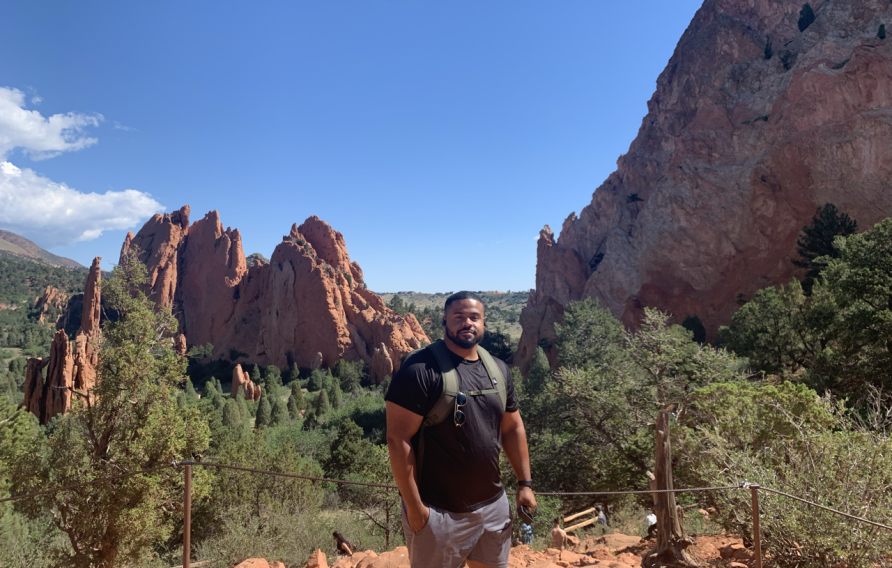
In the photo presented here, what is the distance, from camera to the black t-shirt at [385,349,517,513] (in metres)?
2.38

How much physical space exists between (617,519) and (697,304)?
106ft

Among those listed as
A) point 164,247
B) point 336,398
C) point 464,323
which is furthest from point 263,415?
point 164,247

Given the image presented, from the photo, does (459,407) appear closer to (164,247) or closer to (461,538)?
(461,538)

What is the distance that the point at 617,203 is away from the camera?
158 feet

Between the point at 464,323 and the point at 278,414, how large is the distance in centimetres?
4258

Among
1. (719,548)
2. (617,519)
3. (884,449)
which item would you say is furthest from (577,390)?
(884,449)

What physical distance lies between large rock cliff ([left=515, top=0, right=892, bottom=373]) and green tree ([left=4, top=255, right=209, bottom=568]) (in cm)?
3714

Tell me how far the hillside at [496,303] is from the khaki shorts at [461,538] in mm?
96423

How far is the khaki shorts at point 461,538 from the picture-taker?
2424mm

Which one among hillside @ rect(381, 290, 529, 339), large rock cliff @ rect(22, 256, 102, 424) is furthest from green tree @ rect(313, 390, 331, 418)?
hillside @ rect(381, 290, 529, 339)

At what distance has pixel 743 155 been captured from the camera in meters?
35.0

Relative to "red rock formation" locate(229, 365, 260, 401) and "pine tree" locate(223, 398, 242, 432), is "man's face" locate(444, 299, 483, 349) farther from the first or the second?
"red rock formation" locate(229, 365, 260, 401)

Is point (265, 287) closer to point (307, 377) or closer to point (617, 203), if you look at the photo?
point (307, 377)

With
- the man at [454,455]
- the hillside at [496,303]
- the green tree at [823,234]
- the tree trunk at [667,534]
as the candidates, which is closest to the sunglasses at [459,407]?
the man at [454,455]
